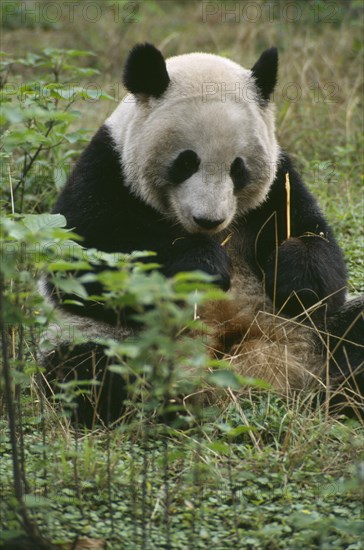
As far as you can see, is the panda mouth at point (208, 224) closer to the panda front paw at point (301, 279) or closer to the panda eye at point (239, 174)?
the panda eye at point (239, 174)

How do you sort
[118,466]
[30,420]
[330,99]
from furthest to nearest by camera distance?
[330,99] → [30,420] → [118,466]

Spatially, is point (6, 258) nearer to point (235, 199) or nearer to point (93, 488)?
point (93, 488)

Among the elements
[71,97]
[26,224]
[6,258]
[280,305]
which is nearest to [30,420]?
[26,224]

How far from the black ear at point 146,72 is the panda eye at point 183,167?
44 cm

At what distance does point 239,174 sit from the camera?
512 centimetres

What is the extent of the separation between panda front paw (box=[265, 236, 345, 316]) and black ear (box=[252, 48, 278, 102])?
940 millimetres

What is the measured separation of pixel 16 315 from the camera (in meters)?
3.21

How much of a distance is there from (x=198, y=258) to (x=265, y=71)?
128cm

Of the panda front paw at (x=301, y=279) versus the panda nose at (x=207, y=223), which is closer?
the panda nose at (x=207, y=223)

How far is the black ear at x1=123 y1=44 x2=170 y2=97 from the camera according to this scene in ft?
16.4

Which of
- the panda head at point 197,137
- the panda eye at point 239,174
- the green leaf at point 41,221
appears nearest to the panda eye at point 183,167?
the panda head at point 197,137

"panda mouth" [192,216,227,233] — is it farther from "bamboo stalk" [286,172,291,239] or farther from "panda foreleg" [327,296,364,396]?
"panda foreleg" [327,296,364,396]

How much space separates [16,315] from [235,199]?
2.21 meters

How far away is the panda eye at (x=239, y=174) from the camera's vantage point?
5.05 m
